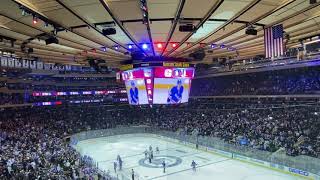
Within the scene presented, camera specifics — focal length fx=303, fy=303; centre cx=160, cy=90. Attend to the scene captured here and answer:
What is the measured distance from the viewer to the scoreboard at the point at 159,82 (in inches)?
525

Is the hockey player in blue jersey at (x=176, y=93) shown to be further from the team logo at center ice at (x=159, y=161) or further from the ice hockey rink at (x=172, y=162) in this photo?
the team logo at center ice at (x=159, y=161)

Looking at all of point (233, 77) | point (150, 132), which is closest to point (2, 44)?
point (150, 132)

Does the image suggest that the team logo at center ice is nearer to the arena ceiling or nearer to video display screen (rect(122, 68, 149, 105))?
video display screen (rect(122, 68, 149, 105))

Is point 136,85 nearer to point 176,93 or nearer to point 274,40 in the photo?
point 176,93

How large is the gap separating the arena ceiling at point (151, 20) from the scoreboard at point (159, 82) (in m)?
3.21

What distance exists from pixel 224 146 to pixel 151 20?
17937 millimetres

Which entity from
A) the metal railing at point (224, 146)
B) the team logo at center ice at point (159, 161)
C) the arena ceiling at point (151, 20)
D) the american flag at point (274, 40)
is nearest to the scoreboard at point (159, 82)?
the arena ceiling at point (151, 20)

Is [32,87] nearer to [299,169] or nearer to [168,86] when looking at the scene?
[168,86]

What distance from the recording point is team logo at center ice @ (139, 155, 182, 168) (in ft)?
71.8

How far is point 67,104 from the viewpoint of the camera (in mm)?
42000

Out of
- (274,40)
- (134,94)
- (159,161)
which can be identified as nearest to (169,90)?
(134,94)

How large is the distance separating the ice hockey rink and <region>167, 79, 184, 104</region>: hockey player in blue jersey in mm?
6560

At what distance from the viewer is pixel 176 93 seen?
46.5ft

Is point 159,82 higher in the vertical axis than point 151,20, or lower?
lower
